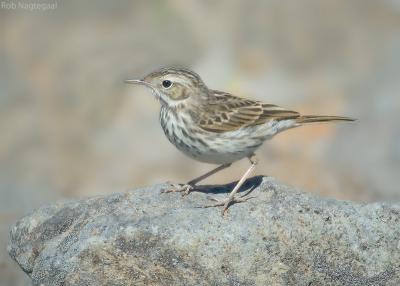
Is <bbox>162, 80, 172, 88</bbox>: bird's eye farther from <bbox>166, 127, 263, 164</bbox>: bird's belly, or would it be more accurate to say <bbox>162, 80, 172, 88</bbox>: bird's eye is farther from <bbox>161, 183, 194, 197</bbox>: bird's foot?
<bbox>161, 183, 194, 197</bbox>: bird's foot

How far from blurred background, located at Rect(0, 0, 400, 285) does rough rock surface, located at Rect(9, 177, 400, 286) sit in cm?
829

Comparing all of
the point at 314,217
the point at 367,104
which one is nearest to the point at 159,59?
the point at 367,104

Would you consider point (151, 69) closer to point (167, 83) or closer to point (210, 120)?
point (167, 83)

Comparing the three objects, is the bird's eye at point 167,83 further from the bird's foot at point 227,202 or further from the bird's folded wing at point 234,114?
the bird's foot at point 227,202

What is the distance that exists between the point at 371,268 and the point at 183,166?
A: 9.50 meters

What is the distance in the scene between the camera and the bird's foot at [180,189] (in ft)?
38.2

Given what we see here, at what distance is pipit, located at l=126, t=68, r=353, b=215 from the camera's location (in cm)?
1173

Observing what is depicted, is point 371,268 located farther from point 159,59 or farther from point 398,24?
point 398,24

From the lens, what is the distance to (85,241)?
406 inches

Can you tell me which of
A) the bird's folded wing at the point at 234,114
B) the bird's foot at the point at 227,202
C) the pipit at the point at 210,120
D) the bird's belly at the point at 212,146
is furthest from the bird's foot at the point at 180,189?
the bird's folded wing at the point at 234,114

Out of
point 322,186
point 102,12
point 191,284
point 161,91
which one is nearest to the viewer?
point 191,284

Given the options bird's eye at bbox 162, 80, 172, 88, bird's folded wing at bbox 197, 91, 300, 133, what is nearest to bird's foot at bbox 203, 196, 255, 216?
bird's folded wing at bbox 197, 91, 300, 133

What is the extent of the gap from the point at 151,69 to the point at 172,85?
8.13 meters

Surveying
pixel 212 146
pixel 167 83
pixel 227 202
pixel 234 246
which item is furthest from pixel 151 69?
pixel 234 246
